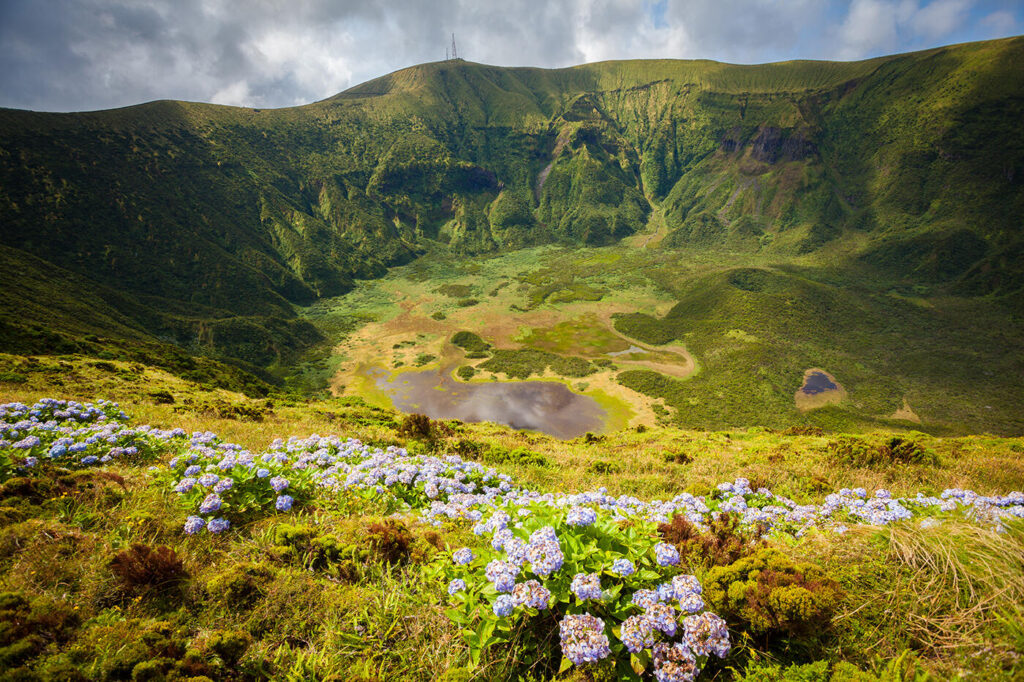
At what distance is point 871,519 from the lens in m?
5.51

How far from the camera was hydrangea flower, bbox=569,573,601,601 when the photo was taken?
3.08 metres

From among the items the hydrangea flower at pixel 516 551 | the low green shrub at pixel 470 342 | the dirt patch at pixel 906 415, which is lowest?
the dirt patch at pixel 906 415

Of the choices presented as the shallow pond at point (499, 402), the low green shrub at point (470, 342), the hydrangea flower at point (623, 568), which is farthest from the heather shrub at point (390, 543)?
the low green shrub at point (470, 342)

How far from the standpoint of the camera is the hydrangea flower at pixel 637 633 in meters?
2.83

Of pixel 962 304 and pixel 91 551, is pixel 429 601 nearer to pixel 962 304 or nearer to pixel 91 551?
pixel 91 551

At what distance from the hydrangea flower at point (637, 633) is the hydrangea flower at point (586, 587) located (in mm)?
285

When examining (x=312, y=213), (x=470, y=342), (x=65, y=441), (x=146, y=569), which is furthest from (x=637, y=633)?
(x=312, y=213)

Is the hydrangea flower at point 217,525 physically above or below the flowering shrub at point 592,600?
below

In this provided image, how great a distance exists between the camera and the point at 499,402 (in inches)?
2584

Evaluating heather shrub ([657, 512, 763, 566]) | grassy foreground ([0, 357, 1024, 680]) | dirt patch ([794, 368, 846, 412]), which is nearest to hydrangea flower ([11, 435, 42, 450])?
grassy foreground ([0, 357, 1024, 680])

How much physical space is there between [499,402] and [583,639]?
63371 mm

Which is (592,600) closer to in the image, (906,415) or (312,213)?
(906,415)

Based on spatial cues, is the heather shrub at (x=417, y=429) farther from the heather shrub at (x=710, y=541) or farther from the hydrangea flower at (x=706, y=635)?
the hydrangea flower at (x=706, y=635)

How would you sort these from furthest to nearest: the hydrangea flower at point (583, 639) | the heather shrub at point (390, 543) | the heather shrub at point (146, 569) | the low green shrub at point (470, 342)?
the low green shrub at point (470, 342) → the heather shrub at point (390, 543) → the heather shrub at point (146, 569) → the hydrangea flower at point (583, 639)
